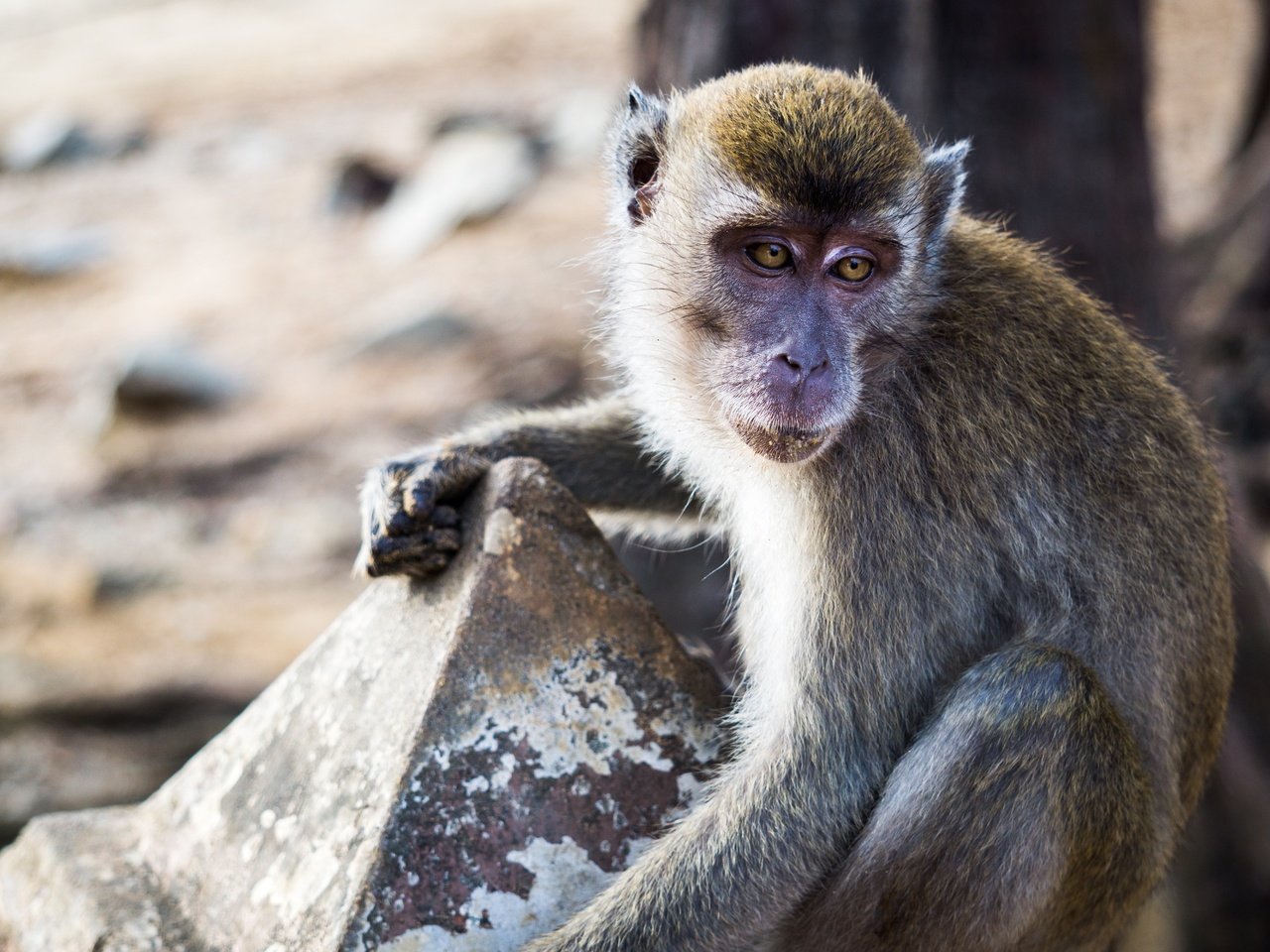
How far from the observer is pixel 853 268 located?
3725 mm

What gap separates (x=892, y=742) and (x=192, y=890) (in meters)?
1.82

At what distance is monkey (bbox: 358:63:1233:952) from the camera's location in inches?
138

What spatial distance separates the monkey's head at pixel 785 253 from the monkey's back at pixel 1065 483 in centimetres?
19

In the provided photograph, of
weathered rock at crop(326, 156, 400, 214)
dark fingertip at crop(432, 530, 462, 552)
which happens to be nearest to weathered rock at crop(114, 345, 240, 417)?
weathered rock at crop(326, 156, 400, 214)

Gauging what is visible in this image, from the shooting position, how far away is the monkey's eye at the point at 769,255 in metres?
3.70

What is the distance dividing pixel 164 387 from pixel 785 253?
9.88 m

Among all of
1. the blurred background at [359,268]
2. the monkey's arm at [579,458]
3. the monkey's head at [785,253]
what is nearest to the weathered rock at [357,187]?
the blurred background at [359,268]

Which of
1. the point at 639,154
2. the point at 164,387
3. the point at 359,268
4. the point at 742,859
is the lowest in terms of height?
the point at 742,859

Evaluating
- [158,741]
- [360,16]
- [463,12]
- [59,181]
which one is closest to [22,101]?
[59,181]

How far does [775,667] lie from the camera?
12.2 ft

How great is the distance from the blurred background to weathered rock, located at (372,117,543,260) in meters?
0.05

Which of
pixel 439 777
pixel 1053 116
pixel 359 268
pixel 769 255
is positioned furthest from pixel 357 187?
pixel 439 777

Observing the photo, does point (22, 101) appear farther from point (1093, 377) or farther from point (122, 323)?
point (1093, 377)

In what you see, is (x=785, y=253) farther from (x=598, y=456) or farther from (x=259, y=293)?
(x=259, y=293)
